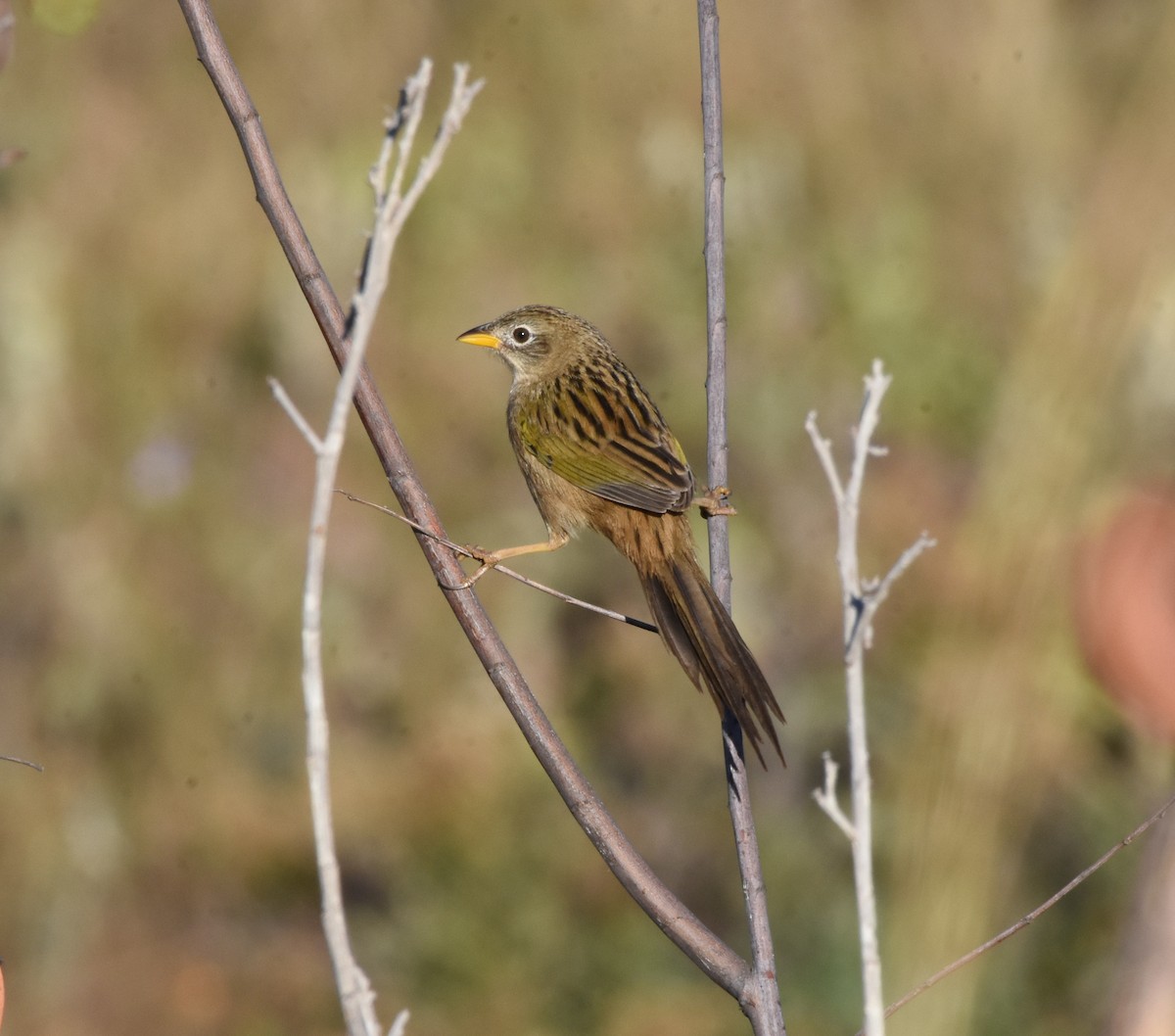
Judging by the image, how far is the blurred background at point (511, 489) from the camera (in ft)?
19.4

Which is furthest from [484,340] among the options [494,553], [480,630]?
[480,630]

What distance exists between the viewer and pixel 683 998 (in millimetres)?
5863

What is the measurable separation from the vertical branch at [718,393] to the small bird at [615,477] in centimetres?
9

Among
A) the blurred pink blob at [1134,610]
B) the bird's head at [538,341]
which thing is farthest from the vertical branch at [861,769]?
the bird's head at [538,341]

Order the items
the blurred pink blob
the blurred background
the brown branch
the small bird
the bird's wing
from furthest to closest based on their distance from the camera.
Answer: the blurred background → the blurred pink blob → the bird's wing → the small bird → the brown branch

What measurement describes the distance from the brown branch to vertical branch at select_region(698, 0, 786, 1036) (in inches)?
3.7

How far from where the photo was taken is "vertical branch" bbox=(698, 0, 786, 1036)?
235cm

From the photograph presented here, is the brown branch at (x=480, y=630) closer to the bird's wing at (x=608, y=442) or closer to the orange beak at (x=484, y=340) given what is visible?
the bird's wing at (x=608, y=442)

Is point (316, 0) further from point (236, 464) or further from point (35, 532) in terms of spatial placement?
point (35, 532)

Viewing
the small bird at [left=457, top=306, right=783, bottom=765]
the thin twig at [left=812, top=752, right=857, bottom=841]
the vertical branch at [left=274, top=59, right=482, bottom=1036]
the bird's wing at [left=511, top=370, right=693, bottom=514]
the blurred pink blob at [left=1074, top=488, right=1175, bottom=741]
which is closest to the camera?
the vertical branch at [left=274, top=59, right=482, bottom=1036]

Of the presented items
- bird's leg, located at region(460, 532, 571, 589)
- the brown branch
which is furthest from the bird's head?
the brown branch

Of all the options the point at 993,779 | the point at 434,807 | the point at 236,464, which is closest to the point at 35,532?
the point at 236,464

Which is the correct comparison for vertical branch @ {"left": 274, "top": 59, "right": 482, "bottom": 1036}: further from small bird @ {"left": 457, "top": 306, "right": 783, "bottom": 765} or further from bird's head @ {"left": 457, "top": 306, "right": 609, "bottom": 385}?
bird's head @ {"left": 457, "top": 306, "right": 609, "bottom": 385}

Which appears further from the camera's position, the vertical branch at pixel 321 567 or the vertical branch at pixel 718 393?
Answer: the vertical branch at pixel 718 393
